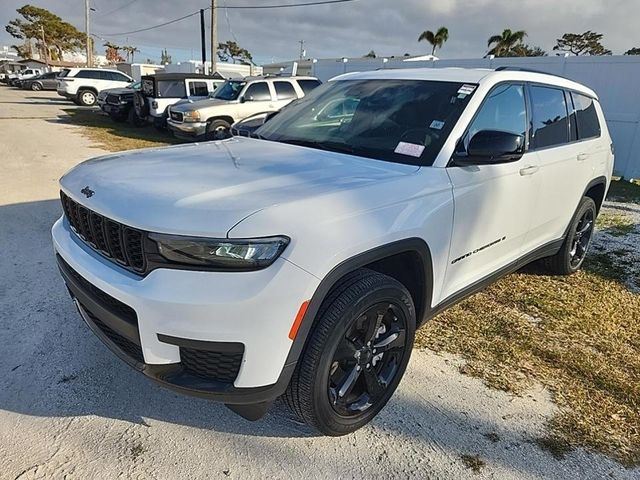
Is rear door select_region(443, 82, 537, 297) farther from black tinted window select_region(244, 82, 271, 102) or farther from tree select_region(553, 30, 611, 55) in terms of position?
tree select_region(553, 30, 611, 55)

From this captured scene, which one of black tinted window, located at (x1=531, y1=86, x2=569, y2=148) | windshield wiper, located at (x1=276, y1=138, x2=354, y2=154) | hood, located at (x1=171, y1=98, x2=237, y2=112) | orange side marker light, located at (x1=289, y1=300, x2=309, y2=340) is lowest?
hood, located at (x1=171, y1=98, x2=237, y2=112)

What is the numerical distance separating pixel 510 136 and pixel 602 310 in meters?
2.14

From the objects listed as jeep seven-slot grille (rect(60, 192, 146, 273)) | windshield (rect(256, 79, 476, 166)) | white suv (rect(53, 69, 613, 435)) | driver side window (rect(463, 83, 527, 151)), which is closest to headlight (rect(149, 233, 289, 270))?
white suv (rect(53, 69, 613, 435))

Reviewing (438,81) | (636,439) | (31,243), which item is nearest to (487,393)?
(636,439)

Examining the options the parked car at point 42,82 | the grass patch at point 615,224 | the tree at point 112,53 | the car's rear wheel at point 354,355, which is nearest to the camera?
the car's rear wheel at point 354,355

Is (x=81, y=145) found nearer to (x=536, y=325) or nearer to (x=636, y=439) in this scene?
(x=536, y=325)

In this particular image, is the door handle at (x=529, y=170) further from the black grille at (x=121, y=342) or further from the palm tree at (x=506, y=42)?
the palm tree at (x=506, y=42)

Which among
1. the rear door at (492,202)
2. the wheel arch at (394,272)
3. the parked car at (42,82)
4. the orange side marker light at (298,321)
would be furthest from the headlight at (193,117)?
the parked car at (42,82)

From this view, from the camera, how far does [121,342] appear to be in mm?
2121

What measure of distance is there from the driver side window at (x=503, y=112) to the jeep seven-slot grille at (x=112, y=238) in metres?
1.87

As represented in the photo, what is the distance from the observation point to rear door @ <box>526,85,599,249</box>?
3.42m

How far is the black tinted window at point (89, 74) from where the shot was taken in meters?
23.3

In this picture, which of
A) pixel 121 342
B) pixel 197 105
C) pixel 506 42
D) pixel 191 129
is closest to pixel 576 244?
pixel 121 342

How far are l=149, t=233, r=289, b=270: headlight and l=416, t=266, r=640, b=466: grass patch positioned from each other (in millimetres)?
1769
